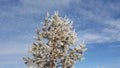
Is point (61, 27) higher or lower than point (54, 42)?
higher

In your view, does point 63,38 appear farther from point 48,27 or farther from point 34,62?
point 34,62

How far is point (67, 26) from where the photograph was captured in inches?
1535

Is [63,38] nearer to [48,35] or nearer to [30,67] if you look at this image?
[48,35]

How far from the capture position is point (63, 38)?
37.8 m

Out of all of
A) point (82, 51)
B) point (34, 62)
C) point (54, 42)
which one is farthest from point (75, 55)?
point (34, 62)

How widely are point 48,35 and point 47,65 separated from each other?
4503 millimetres

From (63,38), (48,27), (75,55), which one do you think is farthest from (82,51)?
(48,27)

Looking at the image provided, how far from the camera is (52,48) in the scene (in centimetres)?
3678

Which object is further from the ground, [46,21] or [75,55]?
[46,21]

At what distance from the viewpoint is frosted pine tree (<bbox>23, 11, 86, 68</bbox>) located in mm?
36969

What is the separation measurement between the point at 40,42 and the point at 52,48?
2.24 metres

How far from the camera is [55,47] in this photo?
1459 inches

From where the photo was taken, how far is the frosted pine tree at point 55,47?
3697cm

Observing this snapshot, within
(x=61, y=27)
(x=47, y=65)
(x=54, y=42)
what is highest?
(x=61, y=27)
